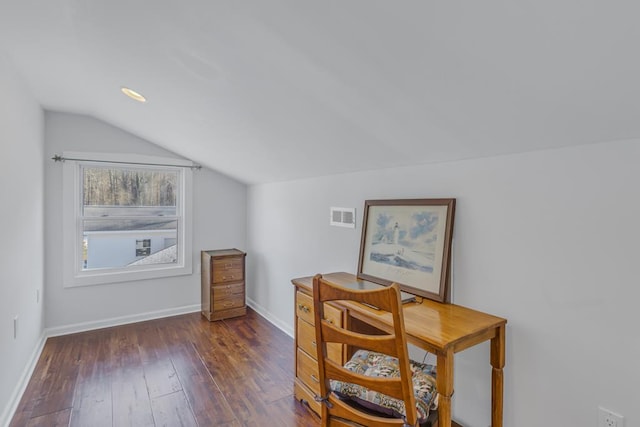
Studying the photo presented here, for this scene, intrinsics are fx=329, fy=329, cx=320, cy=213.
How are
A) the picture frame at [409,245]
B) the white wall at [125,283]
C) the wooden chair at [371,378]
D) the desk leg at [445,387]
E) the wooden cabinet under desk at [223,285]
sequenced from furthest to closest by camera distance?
the wooden cabinet under desk at [223,285], the white wall at [125,283], the picture frame at [409,245], the desk leg at [445,387], the wooden chair at [371,378]

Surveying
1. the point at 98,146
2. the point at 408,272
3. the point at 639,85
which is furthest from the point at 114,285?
the point at 639,85

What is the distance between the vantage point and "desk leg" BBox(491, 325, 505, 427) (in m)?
1.56

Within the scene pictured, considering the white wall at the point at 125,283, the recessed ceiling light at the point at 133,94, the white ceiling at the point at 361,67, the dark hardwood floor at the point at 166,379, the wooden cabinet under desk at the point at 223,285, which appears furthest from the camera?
the wooden cabinet under desk at the point at 223,285

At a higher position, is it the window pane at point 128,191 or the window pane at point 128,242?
the window pane at point 128,191

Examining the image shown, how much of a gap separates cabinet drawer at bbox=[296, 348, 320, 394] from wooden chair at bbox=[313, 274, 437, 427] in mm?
644

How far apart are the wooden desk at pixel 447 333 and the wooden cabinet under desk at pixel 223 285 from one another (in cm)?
224

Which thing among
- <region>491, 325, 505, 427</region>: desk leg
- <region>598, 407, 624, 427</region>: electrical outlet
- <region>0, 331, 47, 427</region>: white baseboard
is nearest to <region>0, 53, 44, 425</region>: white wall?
<region>0, 331, 47, 427</region>: white baseboard

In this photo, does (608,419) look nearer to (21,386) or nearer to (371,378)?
(371,378)

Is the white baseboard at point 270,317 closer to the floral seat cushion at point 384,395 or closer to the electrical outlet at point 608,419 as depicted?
the floral seat cushion at point 384,395

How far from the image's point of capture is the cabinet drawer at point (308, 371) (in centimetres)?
210

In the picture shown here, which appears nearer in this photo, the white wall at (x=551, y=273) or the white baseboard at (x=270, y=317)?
the white wall at (x=551, y=273)

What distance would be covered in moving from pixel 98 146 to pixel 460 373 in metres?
3.91

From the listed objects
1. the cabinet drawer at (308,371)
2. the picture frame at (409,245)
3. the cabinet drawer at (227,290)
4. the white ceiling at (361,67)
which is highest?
the white ceiling at (361,67)

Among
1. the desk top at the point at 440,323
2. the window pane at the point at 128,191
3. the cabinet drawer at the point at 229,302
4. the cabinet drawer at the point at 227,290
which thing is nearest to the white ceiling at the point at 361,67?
the desk top at the point at 440,323
